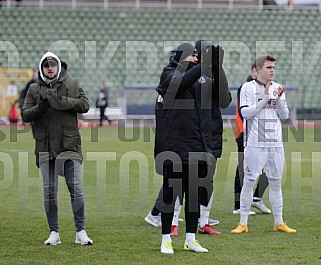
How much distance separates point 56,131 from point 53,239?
1091 millimetres

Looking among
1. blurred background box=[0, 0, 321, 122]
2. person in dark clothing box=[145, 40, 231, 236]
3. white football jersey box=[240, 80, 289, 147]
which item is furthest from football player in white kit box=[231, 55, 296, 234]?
blurred background box=[0, 0, 321, 122]

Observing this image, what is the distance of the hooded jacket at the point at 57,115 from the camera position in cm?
809

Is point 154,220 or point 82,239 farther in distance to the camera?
point 154,220

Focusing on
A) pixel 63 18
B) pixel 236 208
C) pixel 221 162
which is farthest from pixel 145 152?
pixel 63 18

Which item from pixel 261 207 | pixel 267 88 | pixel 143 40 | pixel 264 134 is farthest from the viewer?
pixel 143 40

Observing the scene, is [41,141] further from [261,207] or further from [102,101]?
[102,101]

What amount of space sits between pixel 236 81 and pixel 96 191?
22.0 meters

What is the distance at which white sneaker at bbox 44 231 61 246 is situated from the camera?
26.9ft

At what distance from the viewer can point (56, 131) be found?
8.14 metres

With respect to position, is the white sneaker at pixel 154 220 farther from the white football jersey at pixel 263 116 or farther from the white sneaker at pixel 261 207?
the white sneaker at pixel 261 207

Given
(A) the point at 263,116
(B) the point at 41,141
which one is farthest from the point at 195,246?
(A) the point at 263,116

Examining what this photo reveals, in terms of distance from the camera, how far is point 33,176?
14.4 meters

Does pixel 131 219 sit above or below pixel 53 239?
below

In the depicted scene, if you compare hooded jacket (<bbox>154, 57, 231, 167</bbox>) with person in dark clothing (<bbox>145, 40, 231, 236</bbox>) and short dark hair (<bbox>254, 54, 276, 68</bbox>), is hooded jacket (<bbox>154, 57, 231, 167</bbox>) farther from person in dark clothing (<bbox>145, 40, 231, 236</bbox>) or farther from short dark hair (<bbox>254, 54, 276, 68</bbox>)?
short dark hair (<bbox>254, 54, 276, 68</bbox>)
